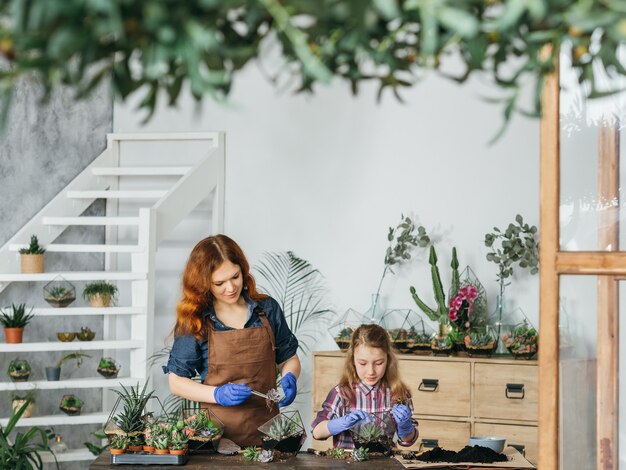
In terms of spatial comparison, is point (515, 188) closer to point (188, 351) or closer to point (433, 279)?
point (433, 279)

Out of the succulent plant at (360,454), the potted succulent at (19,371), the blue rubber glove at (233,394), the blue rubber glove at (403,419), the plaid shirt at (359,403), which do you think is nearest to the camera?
the succulent plant at (360,454)

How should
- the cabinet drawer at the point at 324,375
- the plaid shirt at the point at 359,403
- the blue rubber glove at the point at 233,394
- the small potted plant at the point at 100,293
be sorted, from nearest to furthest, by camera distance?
the blue rubber glove at the point at 233,394 < the plaid shirt at the point at 359,403 < the cabinet drawer at the point at 324,375 < the small potted plant at the point at 100,293

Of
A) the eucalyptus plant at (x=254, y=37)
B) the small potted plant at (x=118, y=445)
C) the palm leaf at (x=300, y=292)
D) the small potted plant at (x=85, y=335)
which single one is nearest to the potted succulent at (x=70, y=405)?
the small potted plant at (x=85, y=335)

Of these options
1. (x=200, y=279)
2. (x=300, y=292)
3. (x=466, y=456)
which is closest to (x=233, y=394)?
(x=200, y=279)

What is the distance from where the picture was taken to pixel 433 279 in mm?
5781

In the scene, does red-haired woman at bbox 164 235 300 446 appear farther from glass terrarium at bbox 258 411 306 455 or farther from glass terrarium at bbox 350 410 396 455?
glass terrarium at bbox 350 410 396 455

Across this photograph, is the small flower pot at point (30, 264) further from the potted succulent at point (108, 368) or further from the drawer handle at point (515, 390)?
the drawer handle at point (515, 390)

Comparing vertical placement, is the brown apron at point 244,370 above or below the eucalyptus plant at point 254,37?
below

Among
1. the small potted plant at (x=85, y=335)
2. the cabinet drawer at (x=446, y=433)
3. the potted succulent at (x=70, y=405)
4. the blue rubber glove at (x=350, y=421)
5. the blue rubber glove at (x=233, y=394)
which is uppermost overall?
the small potted plant at (x=85, y=335)

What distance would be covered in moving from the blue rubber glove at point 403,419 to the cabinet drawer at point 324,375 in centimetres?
197

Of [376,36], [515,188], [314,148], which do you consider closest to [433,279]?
[515,188]

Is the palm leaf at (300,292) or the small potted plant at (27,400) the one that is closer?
the small potted plant at (27,400)

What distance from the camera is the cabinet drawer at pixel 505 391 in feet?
17.4

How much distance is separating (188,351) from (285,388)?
0.43 meters
